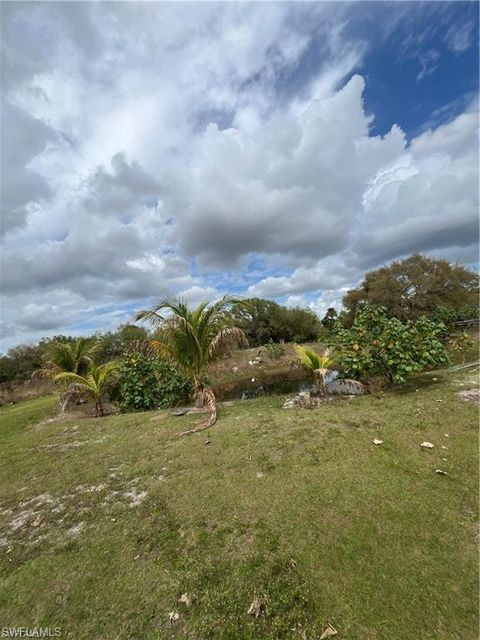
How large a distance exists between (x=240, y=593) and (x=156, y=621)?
1.95 ft

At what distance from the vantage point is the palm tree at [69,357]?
34.0ft

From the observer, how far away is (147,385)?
31.3ft

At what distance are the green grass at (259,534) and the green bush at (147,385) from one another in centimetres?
410

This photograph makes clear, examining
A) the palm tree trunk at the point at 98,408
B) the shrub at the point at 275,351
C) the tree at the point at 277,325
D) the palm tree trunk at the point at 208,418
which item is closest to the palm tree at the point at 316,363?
the palm tree trunk at the point at 208,418

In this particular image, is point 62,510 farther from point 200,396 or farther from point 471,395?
point 471,395

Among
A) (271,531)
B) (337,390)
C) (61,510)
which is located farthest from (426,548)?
(337,390)

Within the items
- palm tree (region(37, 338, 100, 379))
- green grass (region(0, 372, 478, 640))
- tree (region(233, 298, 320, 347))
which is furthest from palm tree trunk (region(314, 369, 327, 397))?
tree (region(233, 298, 320, 347))

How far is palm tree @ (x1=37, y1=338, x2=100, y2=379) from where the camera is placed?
10.4 m

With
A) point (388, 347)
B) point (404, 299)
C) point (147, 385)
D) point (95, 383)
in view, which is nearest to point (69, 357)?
point (95, 383)

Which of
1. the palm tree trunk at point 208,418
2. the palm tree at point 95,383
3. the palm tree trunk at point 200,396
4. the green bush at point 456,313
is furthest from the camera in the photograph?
the green bush at point 456,313

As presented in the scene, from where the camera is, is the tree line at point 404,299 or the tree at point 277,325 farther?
the tree at point 277,325

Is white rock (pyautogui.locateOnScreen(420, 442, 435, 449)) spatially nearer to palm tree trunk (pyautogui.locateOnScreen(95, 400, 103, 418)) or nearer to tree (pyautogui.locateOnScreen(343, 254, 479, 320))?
palm tree trunk (pyautogui.locateOnScreen(95, 400, 103, 418))

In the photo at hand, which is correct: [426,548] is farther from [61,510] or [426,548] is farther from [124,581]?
[61,510]

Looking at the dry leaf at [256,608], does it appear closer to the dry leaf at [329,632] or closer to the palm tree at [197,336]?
the dry leaf at [329,632]
